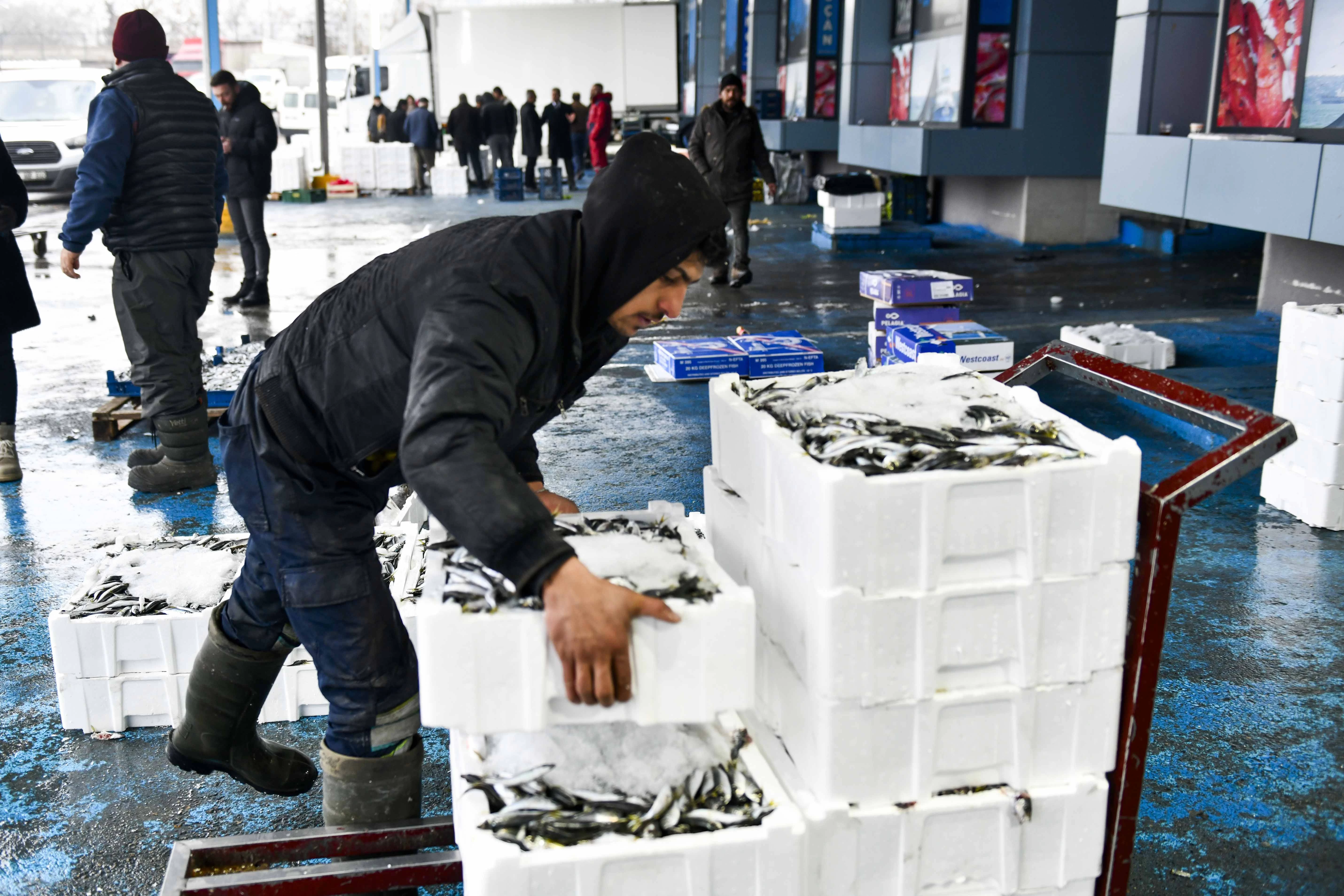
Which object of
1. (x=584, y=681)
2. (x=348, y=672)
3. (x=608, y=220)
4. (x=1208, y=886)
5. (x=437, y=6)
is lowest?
(x=1208, y=886)

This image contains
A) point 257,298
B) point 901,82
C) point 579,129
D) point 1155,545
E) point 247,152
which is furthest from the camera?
point 579,129

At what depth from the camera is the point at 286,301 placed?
1152cm

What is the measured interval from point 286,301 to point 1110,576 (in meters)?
10.7

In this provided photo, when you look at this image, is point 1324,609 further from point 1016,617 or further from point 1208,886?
point 1016,617

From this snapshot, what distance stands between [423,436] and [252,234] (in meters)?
10.0

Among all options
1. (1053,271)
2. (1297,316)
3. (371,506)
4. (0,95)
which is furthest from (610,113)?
(371,506)

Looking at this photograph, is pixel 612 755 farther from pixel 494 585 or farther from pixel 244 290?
pixel 244 290

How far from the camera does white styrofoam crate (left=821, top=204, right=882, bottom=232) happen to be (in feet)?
47.5

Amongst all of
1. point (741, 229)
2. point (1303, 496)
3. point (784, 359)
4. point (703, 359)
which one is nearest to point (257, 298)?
point (741, 229)

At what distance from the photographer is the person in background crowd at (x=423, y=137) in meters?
24.1

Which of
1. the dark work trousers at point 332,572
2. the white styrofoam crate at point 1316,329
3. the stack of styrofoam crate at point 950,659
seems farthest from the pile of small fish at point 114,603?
the white styrofoam crate at point 1316,329

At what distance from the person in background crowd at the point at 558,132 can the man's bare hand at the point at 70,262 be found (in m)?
17.6

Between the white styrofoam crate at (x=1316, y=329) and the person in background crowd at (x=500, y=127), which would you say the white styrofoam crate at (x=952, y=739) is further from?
the person in background crowd at (x=500, y=127)

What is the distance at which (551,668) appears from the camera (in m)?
1.92
